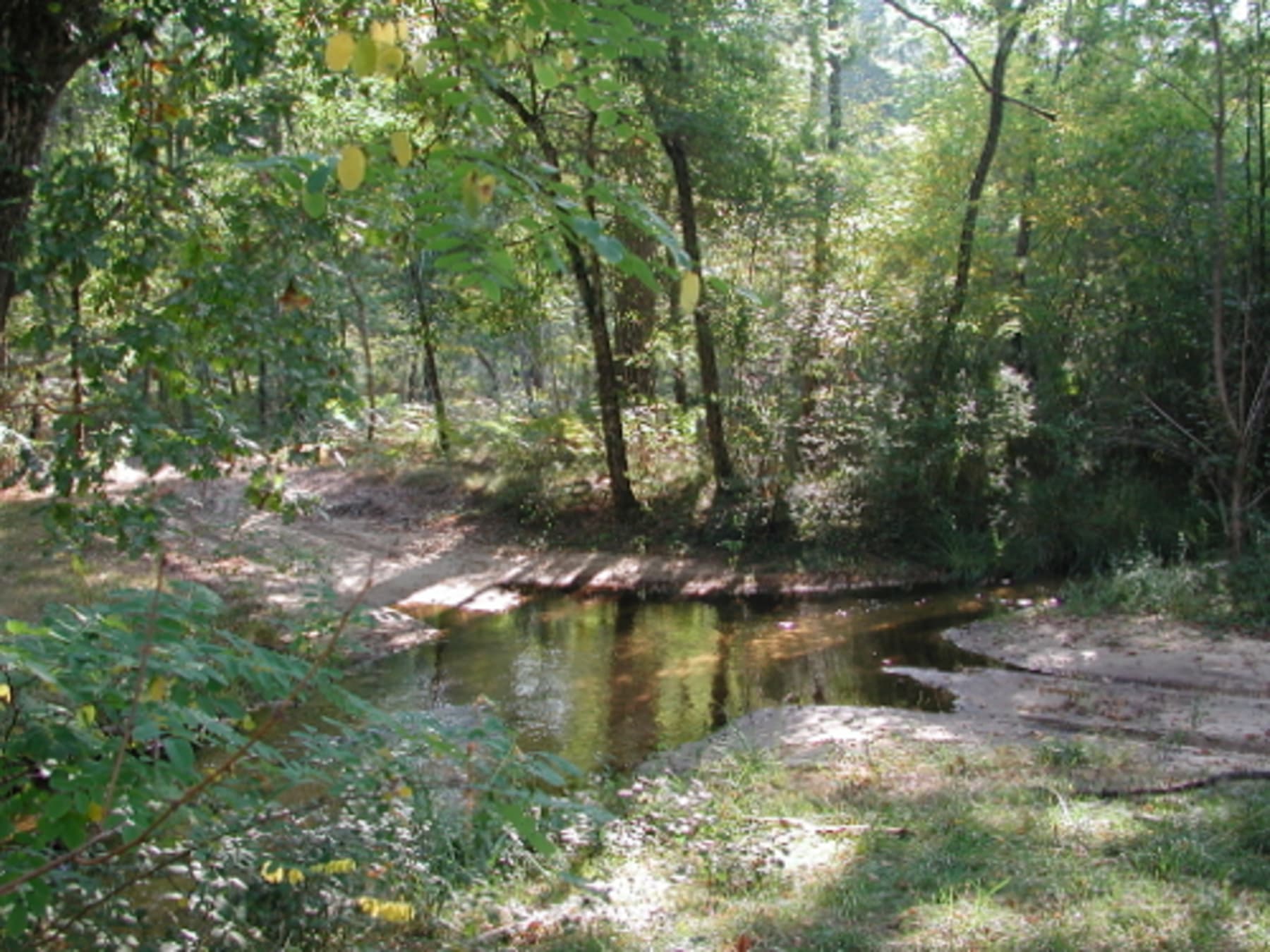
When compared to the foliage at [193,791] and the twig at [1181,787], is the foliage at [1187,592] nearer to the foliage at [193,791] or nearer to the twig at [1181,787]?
the twig at [1181,787]

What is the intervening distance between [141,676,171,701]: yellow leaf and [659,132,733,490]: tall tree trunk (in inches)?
429

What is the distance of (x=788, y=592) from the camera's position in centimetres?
1295

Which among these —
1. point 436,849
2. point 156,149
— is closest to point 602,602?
point 436,849

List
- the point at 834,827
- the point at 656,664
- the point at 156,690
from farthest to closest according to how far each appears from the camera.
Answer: the point at 656,664
the point at 834,827
the point at 156,690

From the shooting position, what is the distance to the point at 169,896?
3629 millimetres

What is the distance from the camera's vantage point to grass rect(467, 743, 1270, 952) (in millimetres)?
3357

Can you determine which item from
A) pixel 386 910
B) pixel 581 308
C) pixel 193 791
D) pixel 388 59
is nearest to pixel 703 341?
pixel 581 308

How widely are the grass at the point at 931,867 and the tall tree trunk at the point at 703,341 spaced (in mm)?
8705

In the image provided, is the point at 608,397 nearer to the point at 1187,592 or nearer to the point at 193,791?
the point at 1187,592

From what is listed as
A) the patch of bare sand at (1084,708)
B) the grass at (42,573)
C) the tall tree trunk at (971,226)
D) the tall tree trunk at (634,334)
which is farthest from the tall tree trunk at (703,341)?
the grass at (42,573)

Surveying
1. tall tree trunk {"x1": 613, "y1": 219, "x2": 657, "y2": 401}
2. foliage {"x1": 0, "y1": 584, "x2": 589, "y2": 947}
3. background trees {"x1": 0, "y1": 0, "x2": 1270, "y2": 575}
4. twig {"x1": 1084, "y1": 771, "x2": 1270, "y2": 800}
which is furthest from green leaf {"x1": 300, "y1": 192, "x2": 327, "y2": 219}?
tall tree trunk {"x1": 613, "y1": 219, "x2": 657, "y2": 401}

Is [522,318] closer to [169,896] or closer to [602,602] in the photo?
[602,602]

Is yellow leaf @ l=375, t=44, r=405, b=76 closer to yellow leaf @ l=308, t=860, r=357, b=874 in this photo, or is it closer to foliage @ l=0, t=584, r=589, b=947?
foliage @ l=0, t=584, r=589, b=947

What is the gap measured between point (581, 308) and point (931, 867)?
17.2 meters
